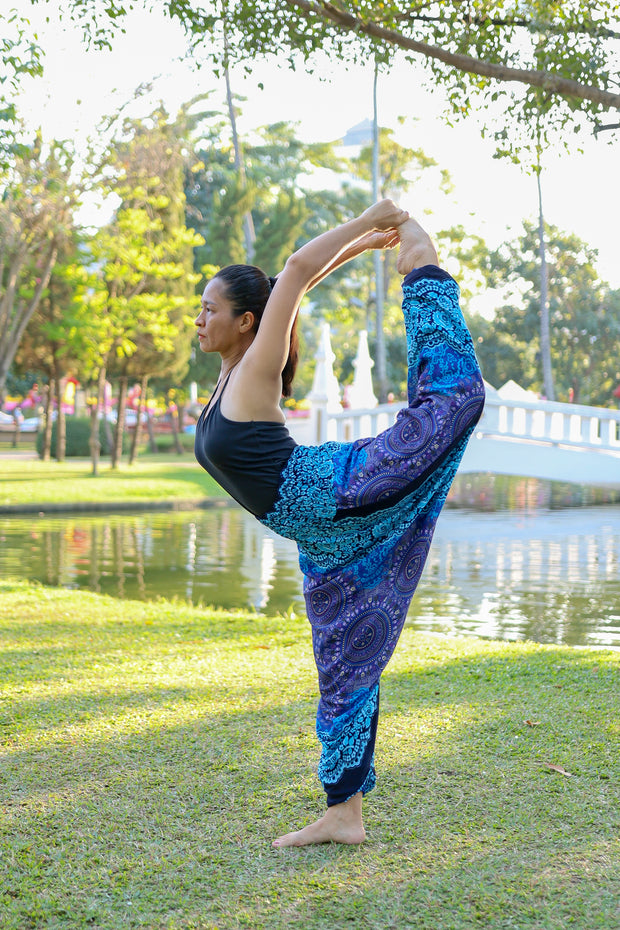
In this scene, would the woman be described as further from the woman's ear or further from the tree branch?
the tree branch

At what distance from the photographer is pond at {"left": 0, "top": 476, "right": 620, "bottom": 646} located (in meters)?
8.30

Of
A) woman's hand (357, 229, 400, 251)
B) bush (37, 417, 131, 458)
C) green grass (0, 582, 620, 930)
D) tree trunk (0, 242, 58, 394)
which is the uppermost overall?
tree trunk (0, 242, 58, 394)

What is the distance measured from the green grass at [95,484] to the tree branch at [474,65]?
38.5ft

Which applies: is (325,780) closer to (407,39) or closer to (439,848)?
(439,848)

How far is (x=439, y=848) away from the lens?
3029mm

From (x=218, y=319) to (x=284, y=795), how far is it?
5.48 ft

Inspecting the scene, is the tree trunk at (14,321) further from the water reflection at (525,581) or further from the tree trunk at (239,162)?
the tree trunk at (239,162)

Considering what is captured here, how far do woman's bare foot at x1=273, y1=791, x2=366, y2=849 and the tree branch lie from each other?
441 centimetres

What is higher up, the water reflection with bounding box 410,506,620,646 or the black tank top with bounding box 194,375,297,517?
the black tank top with bounding box 194,375,297,517

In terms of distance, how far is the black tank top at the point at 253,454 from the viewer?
9.71 feet

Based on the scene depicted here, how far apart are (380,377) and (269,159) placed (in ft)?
42.6

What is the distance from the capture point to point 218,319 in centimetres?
314

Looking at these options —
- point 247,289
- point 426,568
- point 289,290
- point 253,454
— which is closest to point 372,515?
point 253,454

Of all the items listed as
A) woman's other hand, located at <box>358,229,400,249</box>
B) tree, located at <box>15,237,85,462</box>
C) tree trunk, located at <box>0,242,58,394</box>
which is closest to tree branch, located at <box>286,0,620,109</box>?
woman's other hand, located at <box>358,229,400,249</box>
